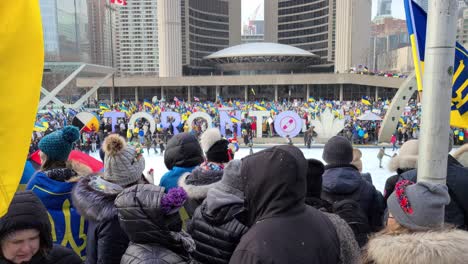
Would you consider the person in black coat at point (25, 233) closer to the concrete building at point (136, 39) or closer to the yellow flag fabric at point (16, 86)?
the yellow flag fabric at point (16, 86)

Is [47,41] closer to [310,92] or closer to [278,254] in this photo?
[310,92]

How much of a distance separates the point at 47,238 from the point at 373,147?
A: 1798 centimetres

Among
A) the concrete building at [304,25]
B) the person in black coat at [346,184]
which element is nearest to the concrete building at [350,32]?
the concrete building at [304,25]

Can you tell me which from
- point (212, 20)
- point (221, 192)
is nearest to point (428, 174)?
point (221, 192)

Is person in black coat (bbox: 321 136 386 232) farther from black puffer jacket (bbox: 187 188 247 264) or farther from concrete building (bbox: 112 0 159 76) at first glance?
concrete building (bbox: 112 0 159 76)

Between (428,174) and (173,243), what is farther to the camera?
(428,174)

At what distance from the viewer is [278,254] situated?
1.34m

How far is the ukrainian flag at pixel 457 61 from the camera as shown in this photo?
11.5ft

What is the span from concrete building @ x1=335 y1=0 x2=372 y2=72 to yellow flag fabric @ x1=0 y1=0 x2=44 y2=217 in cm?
6548

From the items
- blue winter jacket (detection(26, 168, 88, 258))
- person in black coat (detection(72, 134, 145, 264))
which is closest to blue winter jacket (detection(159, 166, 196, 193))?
person in black coat (detection(72, 134, 145, 264))

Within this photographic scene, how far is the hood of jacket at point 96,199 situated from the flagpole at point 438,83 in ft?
6.18

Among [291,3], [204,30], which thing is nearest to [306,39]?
[291,3]

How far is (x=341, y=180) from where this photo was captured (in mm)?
2760

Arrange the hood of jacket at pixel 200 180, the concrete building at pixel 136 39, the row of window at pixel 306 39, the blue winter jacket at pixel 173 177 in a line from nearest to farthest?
the hood of jacket at pixel 200 180 < the blue winter jacket at pixel 173 177 < the row of window at pixel 306 39 < the concrete building at pixel 136 39
